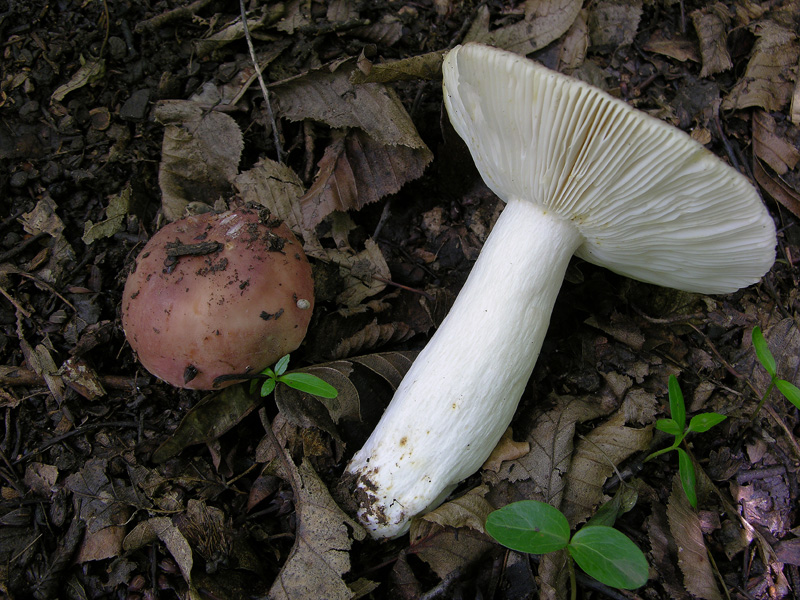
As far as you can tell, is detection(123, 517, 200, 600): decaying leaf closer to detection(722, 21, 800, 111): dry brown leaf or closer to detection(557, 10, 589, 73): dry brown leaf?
detection(557, 10, 589, 73): dry brown leaf

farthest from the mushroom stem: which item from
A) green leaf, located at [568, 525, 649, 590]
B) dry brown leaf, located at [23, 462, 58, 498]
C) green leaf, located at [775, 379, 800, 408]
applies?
dry brown leaf, located at [23, 462, 58, 498]

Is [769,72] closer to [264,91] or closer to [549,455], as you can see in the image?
[549,455]

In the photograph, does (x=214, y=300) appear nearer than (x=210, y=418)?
Yes

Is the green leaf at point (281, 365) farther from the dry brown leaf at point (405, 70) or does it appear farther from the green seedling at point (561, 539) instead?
the dry brown leaf at point (405, 70)

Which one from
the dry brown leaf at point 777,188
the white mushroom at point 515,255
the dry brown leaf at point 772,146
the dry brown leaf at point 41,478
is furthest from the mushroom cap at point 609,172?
the dry brown leaf at point 41,478

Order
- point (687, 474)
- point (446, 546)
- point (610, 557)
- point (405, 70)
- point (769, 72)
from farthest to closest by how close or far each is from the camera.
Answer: point (769, 72)
point (405, 70)
point (446, 546)
point (687, 474)
point (610, 557)

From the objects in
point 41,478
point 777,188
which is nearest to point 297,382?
point 41,478

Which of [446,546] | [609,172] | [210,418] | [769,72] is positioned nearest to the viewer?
[609,172]
